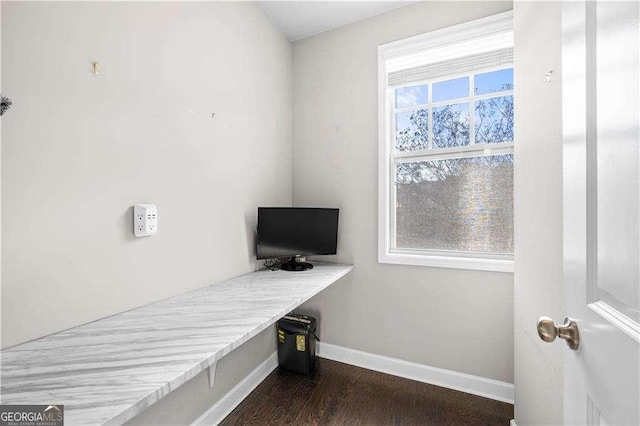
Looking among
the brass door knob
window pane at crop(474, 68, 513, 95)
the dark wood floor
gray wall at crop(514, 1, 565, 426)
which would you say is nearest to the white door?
the brass door knob

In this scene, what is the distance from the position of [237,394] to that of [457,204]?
2.07 meters

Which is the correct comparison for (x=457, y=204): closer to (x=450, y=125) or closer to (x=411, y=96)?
(x=450, y=125)

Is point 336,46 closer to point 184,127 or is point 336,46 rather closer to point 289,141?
point 289,141

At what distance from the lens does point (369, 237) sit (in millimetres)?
2248

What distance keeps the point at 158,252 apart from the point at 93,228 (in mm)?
308

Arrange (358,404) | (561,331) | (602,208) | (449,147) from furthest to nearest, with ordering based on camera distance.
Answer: (449,147) → (358,404) → (561,331) → (602,208)

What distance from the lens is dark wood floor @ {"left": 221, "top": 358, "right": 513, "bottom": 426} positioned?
5.52ft

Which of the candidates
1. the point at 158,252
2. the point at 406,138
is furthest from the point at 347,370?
the point at 406,138

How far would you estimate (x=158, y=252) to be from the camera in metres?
Answer: 1.36

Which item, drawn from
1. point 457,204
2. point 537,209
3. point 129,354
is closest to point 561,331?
point 537,209

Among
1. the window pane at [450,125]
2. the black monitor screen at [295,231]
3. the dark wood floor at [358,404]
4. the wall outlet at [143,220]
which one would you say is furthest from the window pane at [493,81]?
the wall outlet at [143,220]

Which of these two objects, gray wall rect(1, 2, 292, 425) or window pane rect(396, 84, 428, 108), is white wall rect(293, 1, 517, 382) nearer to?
window pane rect(396, 84, 428, 108)

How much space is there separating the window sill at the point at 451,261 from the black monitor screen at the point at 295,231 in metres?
0.47

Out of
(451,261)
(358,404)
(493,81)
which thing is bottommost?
(358,404)
